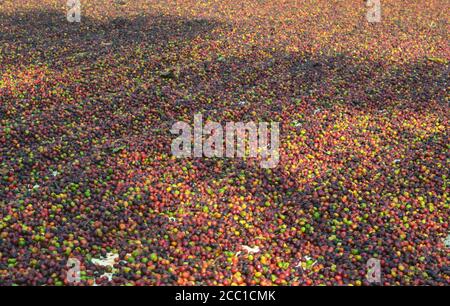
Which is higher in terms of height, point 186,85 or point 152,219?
point 186,85

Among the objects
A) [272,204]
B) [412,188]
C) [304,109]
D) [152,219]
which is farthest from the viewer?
[304,109]

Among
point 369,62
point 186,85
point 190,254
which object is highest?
point 369,62

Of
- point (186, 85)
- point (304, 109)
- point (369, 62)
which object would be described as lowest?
point (304, 109)

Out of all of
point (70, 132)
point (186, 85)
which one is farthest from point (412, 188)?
point (70, 132)

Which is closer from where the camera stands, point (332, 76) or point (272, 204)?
point (272, 204)
